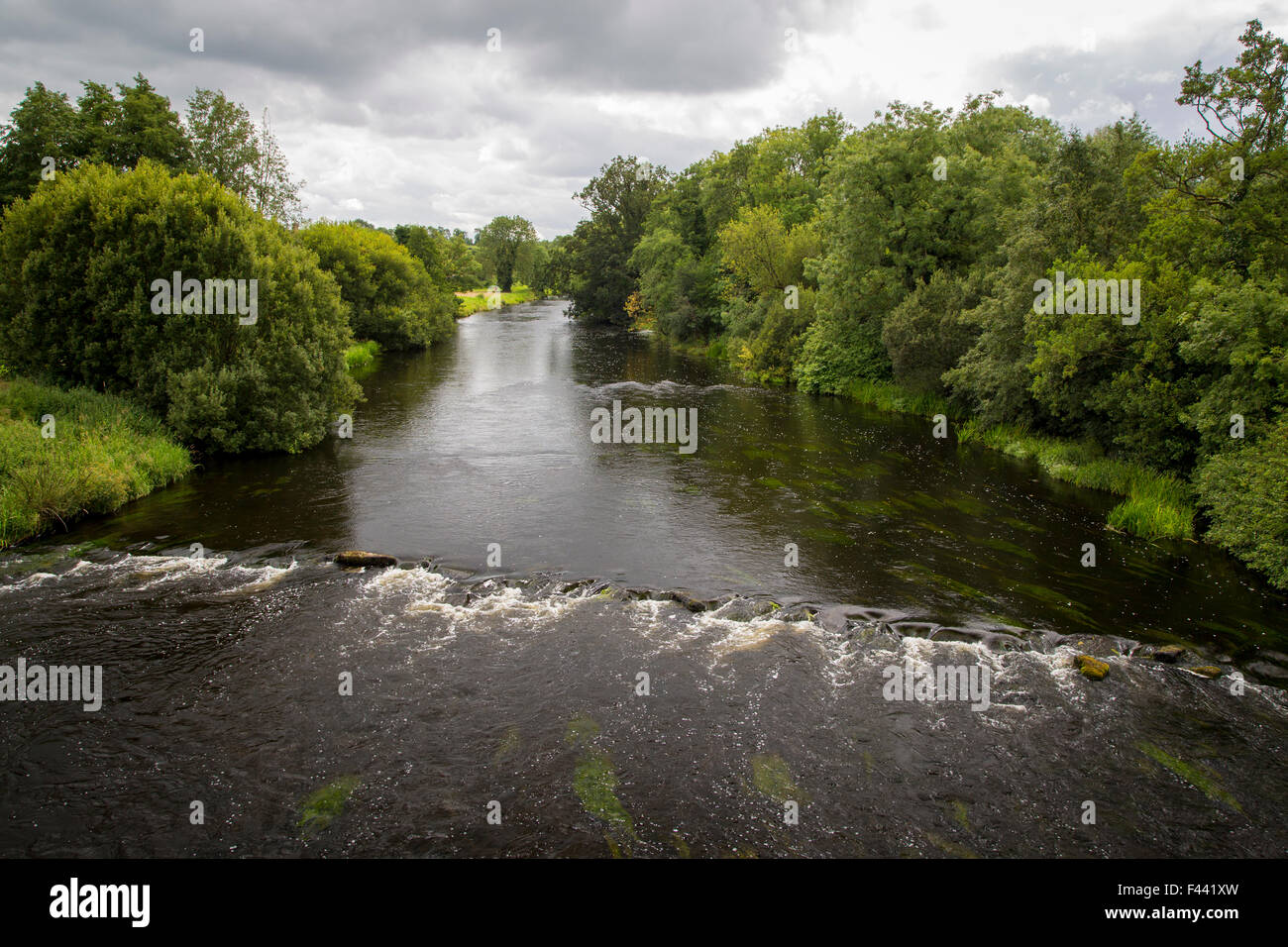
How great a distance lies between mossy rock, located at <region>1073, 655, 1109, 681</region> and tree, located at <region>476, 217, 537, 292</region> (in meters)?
164

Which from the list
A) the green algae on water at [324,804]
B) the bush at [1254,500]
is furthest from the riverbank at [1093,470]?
the green algae on water at [324,804]

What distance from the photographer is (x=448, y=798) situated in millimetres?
8664

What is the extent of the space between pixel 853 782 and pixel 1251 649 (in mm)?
8747

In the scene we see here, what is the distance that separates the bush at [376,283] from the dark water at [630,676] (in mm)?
35569

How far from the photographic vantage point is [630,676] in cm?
1165

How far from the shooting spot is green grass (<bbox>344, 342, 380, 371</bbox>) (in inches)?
1874

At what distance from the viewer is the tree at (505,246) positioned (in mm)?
166375

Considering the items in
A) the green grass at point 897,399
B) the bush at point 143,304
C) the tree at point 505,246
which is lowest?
the green grass at point 897,399
